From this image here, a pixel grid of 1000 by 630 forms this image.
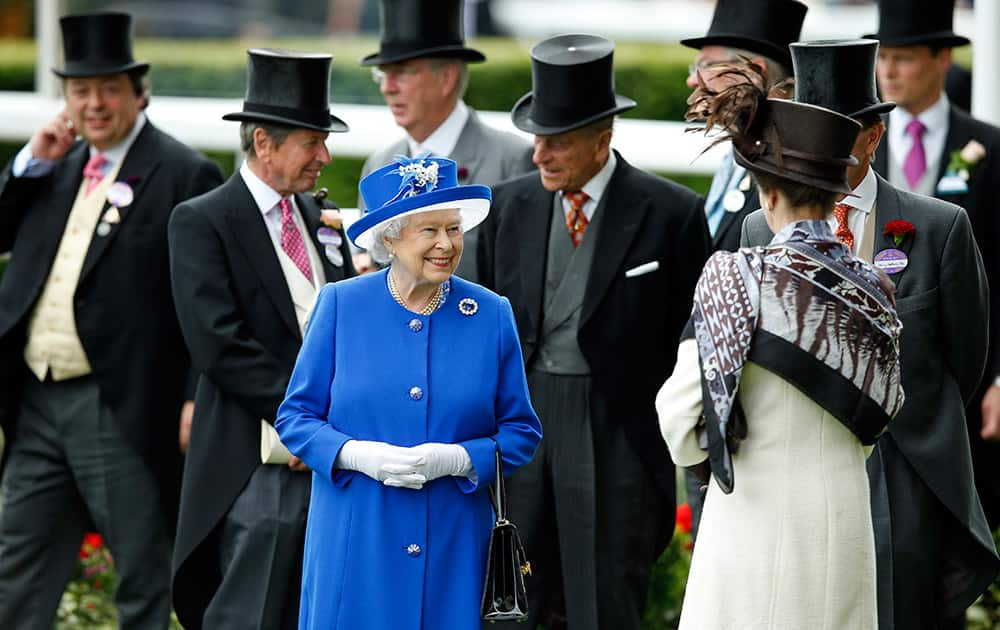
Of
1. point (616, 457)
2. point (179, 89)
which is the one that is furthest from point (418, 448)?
point (179, 89)

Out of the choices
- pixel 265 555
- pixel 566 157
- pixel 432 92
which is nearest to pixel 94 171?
pixel 432 92

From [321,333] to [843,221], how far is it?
169cm

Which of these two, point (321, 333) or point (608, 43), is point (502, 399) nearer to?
point (321, 333)

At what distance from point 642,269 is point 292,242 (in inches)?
50.8

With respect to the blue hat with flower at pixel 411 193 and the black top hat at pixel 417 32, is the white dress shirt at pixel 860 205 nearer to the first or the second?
the blue hat with flower at pixel 411 193

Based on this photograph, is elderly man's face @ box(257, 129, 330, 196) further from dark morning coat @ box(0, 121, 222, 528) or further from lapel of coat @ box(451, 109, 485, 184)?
lapel of coat @ box(451, 109, 485, 184)

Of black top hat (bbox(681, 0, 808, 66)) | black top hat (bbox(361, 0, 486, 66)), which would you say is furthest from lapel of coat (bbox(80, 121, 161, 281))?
black top hat (bbox(681, 0, 808, 66))

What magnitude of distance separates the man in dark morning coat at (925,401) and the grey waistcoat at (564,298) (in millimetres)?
1000

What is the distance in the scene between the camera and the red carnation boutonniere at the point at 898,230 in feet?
18.3

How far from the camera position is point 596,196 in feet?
21.8

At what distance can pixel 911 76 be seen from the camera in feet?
25.0

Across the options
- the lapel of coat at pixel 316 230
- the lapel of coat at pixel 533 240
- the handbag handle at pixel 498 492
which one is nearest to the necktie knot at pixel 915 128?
the lapel of coat at pixel 533 240

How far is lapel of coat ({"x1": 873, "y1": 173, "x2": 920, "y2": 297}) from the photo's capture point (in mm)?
5555

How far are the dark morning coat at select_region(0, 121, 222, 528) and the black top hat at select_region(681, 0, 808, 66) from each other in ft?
7.29
